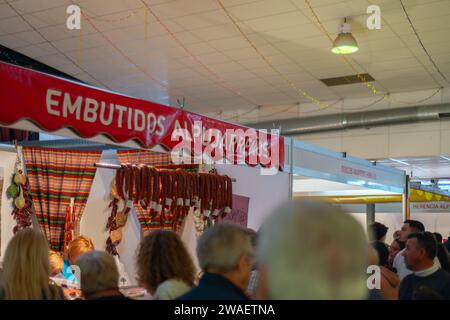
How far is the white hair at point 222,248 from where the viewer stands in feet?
7.16

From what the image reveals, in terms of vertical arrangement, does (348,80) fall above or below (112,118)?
above

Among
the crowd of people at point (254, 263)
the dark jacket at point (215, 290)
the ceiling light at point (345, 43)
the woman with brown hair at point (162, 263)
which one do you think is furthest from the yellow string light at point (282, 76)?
the dark jacket at point (215, 290)

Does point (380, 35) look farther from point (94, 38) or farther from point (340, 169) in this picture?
point (94, 38)

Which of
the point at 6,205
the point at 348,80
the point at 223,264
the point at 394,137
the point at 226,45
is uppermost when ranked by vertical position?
the point at 226,45

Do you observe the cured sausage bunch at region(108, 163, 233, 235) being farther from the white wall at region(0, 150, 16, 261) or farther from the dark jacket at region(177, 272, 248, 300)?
the dark jacket at region(177, 272, 248, 300)

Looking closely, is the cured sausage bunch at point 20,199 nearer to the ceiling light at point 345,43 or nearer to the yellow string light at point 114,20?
the yellow string light at point 114,20

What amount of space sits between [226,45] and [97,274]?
6606 millimetres

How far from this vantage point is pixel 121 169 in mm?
4855

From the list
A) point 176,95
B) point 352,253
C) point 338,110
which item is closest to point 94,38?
point 176,95

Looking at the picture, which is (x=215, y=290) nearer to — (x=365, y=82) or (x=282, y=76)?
(x=282, y=76)

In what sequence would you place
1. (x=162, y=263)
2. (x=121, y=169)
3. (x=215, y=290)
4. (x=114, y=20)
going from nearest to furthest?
1. (x=215, y=290)
2. (x=162, y=263)
3. (x=121, y=169)
4. (x=114, y=20)

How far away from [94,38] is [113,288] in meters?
6.58

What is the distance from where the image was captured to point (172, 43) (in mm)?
8734

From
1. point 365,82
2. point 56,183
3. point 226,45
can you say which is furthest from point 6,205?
point 365,82
